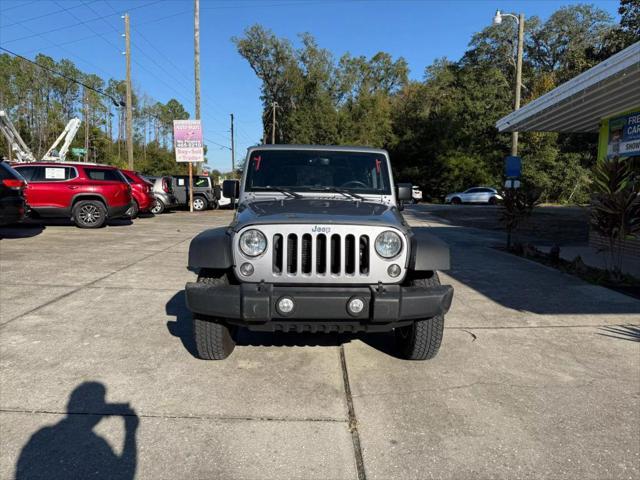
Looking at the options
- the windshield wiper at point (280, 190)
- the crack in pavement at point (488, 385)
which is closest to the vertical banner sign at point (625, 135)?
the crack in pavement at point (488, 385)

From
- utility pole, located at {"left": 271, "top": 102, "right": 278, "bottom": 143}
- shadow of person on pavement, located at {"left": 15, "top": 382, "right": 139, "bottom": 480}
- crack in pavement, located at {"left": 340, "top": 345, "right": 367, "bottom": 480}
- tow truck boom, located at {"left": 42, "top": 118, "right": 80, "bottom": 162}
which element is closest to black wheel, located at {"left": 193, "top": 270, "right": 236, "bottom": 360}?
shadow of person on pavement, located at {"left": 15, "top": 382, "right": 139, "bottom": 480}

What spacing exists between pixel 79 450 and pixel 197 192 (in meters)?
20.3

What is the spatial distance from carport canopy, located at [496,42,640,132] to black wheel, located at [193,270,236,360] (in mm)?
6291

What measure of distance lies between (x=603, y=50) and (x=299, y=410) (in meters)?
25.7

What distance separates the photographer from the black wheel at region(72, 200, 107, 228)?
40.5ft

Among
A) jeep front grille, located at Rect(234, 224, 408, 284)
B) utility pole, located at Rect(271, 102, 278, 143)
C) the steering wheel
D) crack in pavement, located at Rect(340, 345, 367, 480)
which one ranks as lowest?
crack in pavement, located at Rect(340, 345, 367, 480)

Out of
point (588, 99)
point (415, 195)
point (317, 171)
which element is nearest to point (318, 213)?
point (317, 171)

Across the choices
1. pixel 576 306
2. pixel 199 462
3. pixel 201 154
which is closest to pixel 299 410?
pixel 199 462

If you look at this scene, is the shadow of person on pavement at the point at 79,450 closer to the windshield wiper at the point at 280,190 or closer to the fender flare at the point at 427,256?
the fender flare at the point at 427,256

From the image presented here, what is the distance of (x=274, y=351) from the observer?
4.17 metres

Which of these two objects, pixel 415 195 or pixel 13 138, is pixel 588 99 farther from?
pixel 13 138

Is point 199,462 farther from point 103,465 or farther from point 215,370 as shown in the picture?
point 215,370

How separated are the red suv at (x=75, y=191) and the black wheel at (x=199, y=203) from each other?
31.0 feet

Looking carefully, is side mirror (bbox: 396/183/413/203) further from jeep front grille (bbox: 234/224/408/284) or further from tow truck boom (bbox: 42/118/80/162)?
tow truck boom (bbox: 42/118/80/162)
